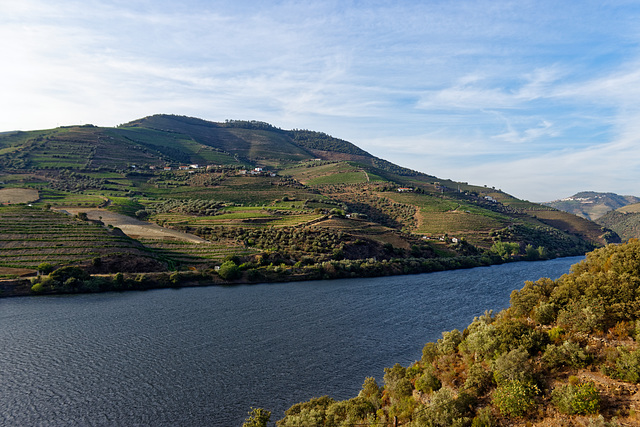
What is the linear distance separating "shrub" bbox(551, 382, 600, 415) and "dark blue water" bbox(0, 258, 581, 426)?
1886 cm

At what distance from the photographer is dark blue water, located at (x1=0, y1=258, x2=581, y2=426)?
31.9m

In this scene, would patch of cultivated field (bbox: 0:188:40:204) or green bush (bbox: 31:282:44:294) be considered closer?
green bush (bbox: 31:282:44:294)

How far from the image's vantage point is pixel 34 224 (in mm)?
85188

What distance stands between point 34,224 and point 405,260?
3567 inches

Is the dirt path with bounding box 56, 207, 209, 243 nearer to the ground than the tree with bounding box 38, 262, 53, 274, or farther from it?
farther from it

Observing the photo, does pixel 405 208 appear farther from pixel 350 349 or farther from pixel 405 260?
pixel 350 349

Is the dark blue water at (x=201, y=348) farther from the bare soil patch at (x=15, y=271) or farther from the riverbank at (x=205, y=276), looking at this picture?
the bare soil patch at (x=15, y=271)

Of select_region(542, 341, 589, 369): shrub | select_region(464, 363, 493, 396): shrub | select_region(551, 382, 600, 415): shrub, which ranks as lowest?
select_region(464, 363, 493, 396): shrub

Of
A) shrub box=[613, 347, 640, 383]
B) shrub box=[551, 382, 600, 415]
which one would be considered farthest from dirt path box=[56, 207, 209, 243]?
shrub box=[613, 347, 640, 383]

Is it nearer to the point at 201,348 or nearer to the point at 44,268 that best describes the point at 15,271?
the point at 44,268

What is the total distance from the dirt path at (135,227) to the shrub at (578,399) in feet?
297

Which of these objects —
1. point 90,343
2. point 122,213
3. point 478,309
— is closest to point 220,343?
point 90,343

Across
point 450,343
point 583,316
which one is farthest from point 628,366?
point 450,343

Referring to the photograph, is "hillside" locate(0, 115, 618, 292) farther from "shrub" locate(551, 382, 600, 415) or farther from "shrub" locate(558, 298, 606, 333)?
"shrub" locate(551, 382, 600, 415)
